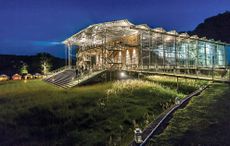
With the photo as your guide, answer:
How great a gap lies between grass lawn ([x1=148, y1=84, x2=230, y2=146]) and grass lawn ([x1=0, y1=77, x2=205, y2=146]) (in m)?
2.56

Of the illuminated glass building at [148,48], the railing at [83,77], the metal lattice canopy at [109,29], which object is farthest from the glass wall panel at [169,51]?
the railing at [83,77]

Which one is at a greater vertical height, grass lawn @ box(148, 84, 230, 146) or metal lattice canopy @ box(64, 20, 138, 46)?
metal lattice canopy @ box(64, 20, 138, 46)

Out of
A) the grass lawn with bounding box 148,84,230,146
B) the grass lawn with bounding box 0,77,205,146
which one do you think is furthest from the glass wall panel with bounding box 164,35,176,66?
the grass lawn with bounding box 148,84,230,146

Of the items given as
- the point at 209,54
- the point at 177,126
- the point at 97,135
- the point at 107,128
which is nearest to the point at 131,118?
the point at 107,128

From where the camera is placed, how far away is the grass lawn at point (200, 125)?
24.6 ft

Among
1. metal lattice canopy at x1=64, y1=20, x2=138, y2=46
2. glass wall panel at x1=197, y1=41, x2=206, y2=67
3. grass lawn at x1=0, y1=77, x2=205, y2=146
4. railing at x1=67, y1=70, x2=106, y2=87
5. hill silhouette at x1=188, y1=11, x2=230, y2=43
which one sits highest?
hill silhouette at x1=188, y1=11, x2=230, y2=43

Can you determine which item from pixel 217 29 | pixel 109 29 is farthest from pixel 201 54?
pixel 217 29

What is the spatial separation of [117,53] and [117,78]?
14.6 metres

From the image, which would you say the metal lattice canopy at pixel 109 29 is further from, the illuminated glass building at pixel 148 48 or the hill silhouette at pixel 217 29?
the hill silhouette at pixel 217 29

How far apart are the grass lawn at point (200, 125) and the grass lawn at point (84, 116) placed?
8.39 feet

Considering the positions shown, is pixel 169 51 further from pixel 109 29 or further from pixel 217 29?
pixel 217 29

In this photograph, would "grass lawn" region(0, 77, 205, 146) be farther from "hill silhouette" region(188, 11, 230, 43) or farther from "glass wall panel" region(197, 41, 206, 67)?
"hill silhouette" region(188, 11, 230, 43)

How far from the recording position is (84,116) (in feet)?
46.6

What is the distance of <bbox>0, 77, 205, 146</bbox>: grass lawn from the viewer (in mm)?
11227
